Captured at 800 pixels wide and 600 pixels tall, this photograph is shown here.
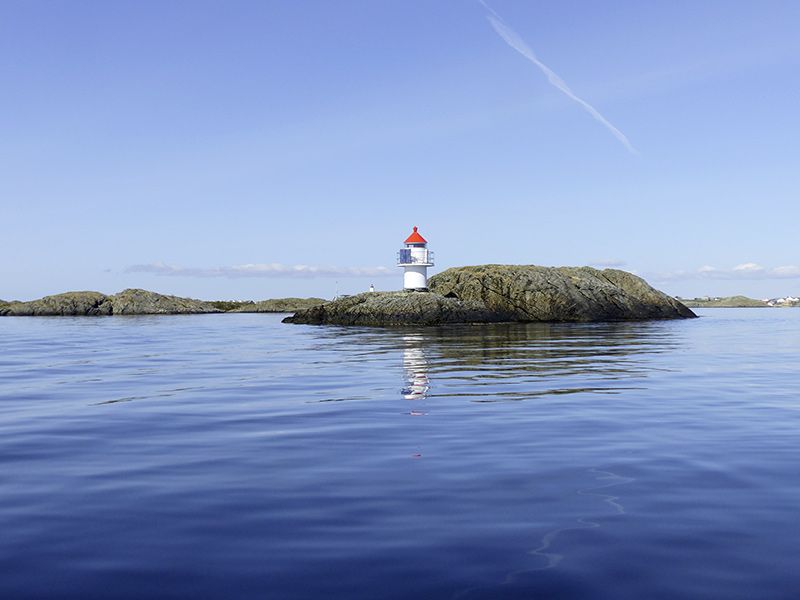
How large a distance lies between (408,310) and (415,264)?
7734 millimetres

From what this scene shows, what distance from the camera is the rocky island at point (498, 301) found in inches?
2194

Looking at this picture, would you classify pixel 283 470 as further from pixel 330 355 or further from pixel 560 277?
→ pixel 560 277

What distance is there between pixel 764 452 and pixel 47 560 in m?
7.97

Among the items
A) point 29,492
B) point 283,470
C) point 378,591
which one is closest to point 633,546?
point 378,591

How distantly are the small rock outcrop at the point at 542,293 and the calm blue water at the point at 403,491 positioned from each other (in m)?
44.2

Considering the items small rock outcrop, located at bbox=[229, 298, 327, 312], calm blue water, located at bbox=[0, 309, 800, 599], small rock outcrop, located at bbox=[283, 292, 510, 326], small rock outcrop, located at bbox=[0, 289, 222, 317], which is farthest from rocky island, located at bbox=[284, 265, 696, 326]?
small rock outcrop, located at bbox=[229, 298, 327, 312]

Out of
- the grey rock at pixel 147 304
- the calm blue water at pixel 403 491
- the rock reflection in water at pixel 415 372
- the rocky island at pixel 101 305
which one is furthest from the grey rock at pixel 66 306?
the calm blue water at pixel 403 491

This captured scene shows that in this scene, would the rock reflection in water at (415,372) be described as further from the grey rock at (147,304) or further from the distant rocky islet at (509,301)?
the grey rock at (147,304)

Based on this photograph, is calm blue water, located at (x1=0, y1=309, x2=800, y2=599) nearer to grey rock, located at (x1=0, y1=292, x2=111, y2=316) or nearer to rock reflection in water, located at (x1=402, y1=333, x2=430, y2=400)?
rock reflection in water, located at (x1=402, y1=333, x2=430, y2=400)

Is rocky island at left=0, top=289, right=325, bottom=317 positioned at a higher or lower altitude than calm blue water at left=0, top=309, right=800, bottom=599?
higher

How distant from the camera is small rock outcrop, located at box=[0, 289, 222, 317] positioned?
10288 centimetres

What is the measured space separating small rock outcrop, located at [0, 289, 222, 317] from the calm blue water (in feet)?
306

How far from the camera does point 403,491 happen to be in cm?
695

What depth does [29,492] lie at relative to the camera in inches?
281
